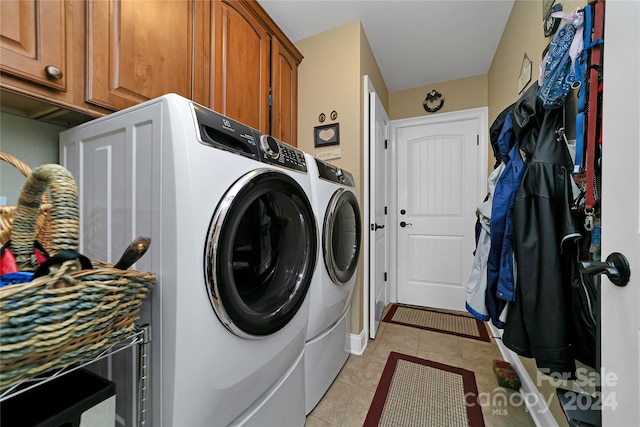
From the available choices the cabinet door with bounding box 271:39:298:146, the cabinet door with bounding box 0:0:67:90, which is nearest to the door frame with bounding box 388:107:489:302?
the cabinet door with bounding box 271:39:298:146

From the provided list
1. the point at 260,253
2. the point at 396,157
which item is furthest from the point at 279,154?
the point at 396,157

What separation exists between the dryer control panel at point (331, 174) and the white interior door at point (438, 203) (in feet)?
4.79

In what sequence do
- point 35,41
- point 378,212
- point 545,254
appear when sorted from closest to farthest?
1. point 35,41
2. point 545,254
3. point 378,212

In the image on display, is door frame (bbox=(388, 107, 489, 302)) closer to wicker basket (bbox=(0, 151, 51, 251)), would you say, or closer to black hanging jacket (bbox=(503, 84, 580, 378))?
black hanging jacket (bbox=(503, 84, 580, 378))

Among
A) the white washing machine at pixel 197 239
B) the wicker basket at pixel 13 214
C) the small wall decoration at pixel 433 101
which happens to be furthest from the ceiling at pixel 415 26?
the wicker basket at pixel 13 214

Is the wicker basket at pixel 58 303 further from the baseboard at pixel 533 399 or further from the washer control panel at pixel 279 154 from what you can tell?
the baseboard at pixel 533 399

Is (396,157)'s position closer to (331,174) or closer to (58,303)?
(331,174)

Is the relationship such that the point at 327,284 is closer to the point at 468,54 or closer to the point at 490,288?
the point at 490,288

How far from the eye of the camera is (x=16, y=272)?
0.49 m

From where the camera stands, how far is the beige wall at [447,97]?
249 cm

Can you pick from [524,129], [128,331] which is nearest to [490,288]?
[524,129]

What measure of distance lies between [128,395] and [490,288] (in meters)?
1.41

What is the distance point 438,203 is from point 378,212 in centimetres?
91

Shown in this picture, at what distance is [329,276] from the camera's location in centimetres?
123
